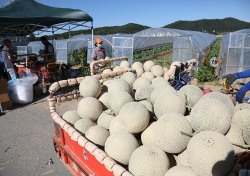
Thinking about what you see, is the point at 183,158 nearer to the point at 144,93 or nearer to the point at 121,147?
the point at 121,147

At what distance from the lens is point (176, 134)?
6.15 ft

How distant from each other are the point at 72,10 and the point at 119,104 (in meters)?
9.31

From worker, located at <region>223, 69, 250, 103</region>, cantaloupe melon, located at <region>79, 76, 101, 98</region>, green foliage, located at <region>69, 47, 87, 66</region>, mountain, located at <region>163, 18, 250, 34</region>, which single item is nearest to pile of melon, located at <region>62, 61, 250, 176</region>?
cantaloupe melon, located at <region>79, 76, 101, 98</region>

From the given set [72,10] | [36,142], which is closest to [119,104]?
[36,142]

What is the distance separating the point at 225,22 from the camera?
12212 cm

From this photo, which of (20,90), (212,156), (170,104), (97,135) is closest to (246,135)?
(212,156)

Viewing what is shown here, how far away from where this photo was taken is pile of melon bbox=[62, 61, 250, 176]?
1.65 metres

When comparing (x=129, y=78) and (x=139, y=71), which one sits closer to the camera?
(x=129, y=78)

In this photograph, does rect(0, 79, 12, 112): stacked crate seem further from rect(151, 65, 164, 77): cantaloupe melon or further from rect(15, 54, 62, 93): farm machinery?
rect(151, 65, 164, 77): cantaloupe melon

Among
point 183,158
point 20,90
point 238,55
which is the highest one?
point 238,55

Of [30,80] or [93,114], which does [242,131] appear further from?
[30,80]

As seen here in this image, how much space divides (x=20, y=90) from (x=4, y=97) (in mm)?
537

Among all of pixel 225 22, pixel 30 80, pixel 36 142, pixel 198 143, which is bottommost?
pixel 36 142

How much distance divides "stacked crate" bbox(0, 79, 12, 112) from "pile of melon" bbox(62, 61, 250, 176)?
193 inches
